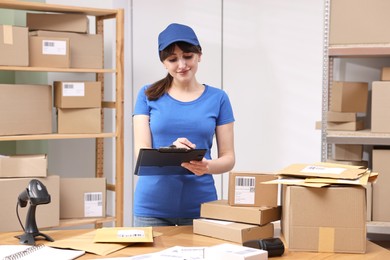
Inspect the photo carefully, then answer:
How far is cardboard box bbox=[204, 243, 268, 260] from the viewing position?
1.61 meters

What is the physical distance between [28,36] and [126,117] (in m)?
0.94

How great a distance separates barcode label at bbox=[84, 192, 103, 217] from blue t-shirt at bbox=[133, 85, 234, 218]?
122 cm

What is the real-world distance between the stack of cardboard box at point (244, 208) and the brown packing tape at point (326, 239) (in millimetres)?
185

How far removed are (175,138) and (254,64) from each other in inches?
64.2

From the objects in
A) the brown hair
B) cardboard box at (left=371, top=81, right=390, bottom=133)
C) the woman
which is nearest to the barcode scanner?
the woman

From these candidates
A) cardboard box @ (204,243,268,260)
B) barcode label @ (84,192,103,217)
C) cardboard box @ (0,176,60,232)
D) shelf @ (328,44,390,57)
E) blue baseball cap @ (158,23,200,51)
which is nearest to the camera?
cardboard box @ (204,243,268,260)

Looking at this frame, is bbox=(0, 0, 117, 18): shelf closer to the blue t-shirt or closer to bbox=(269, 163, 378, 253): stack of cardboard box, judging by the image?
the blue t-shirt

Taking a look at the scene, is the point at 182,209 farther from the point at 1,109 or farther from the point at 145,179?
the point at 1,109

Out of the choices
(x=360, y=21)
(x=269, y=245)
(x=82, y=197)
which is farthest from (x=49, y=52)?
(x=269, y=245)

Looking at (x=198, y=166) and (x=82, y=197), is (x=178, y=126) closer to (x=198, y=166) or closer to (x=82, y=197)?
(x=198, y=166)

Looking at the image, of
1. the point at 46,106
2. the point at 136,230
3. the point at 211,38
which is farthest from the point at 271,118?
the point at 136,230

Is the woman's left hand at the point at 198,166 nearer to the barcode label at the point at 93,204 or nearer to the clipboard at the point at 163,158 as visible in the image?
the clipboard at the point at 163,158

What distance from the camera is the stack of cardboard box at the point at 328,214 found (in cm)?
183

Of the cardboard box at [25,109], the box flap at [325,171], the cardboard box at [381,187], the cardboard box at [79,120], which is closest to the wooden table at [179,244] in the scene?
the box flap at [325,171]
